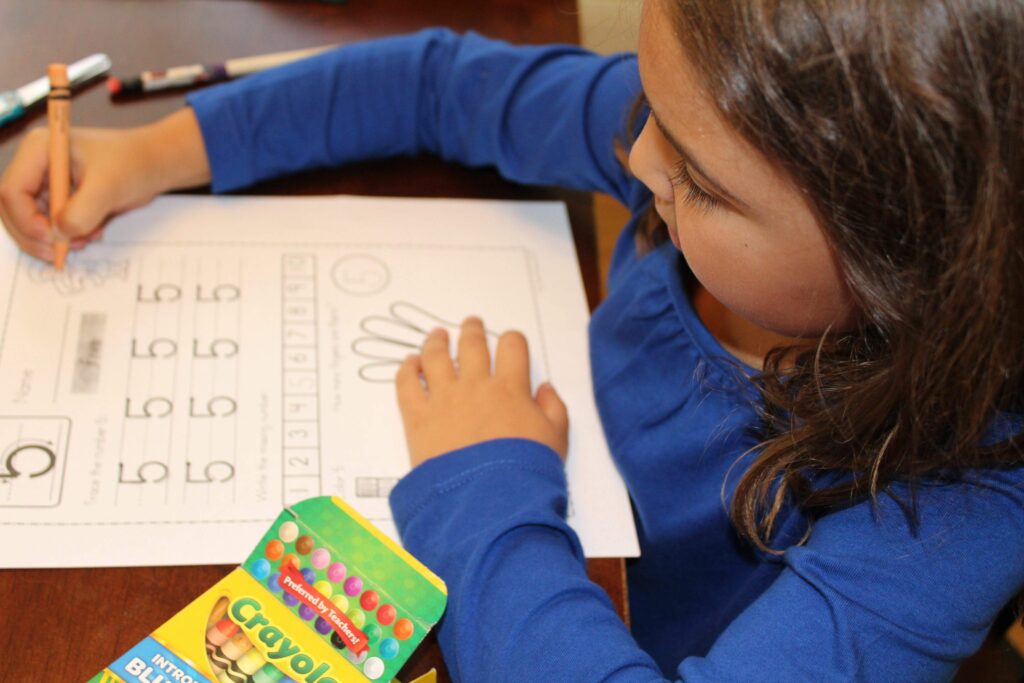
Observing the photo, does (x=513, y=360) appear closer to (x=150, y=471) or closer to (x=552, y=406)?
(x=552, y=406)

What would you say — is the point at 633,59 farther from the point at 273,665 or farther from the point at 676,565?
the point at 273,665

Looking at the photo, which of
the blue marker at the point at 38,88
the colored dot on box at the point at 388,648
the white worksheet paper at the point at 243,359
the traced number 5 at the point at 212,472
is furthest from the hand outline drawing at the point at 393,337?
the blue marker at the point at 38,88

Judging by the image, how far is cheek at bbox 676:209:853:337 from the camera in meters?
0.51

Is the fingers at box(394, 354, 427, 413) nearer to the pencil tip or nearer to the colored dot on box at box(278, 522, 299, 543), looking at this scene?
the colored dot on box at box(278, 522, 299, 543)

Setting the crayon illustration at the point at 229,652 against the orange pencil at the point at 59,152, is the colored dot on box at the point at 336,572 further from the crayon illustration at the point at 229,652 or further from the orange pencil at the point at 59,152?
the orange pencil at the point at 59,152

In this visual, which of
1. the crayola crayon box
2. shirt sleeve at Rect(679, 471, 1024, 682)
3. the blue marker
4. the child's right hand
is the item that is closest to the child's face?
shirt sleeve at Rect(679, 471, 1024, 682)

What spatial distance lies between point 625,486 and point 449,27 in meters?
0.49

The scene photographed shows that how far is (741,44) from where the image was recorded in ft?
1.49

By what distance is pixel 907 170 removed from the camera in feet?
1.43

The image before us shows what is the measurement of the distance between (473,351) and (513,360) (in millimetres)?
29

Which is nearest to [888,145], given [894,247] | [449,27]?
[894,247]

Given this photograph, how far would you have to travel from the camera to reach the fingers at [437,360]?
67 cm

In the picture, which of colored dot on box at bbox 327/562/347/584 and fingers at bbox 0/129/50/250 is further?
fingers at bbox 0/129/50/250

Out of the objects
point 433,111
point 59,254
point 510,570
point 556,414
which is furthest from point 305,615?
point 433,111
